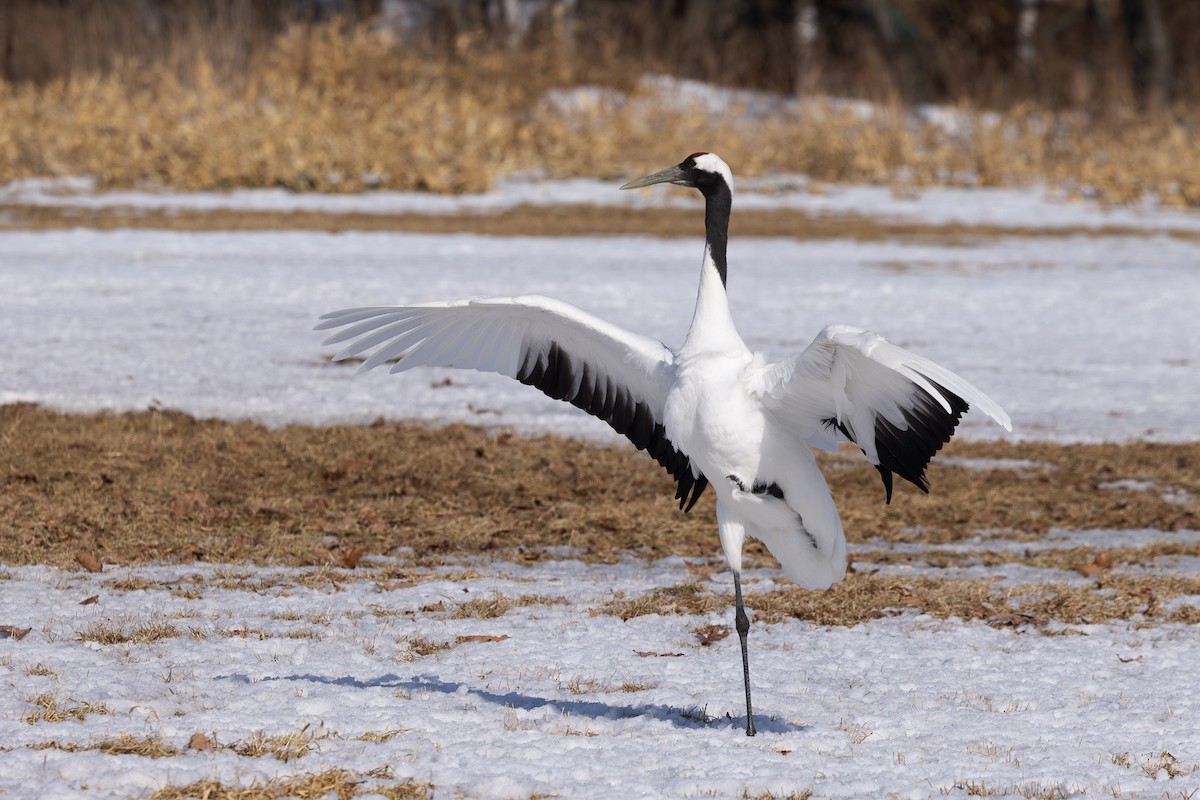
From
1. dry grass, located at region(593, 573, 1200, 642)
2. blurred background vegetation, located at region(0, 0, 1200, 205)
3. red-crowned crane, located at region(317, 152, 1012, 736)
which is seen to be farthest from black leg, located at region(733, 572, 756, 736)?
blurred background vegetation, located at region(0, 0, 1200, 205)

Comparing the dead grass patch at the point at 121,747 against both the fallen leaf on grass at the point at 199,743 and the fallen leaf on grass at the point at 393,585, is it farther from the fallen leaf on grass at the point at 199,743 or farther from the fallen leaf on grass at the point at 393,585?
the fallen leaf on grass at the point at 393,585

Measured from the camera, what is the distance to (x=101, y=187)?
22953mm

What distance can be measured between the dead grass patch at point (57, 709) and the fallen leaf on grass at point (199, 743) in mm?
461

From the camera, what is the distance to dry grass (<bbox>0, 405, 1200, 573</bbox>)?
8508 mm

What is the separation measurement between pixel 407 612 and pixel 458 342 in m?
1.27

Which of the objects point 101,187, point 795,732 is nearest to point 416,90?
point 101,187

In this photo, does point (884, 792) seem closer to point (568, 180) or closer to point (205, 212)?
point (205, 212)

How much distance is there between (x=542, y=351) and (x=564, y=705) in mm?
1561

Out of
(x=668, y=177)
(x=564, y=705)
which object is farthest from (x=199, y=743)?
(x=668, y=177)

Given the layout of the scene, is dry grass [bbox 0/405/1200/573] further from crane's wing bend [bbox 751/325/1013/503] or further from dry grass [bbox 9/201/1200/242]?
dry grass [bbox 9/201/1200/242]

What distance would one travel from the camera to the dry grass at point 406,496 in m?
8.51

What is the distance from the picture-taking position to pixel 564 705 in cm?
589

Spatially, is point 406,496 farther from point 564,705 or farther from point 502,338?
point 564,705

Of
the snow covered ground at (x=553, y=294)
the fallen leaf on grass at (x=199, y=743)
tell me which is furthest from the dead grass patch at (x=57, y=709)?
the snow covered ground at (x=553, y=294)
